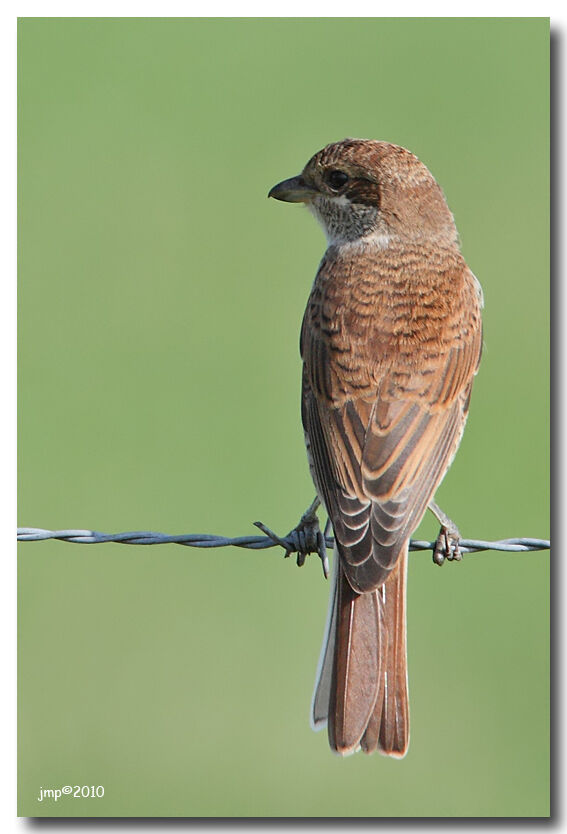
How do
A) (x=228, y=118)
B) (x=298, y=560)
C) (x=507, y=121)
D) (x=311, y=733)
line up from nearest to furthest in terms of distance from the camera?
(x=298, y=560) < (x=311, y=733) < (x=507, y=121) < (x=228, y=118)

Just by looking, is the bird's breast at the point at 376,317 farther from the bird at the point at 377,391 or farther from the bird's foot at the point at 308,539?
the bird's foot at the point at 308,539

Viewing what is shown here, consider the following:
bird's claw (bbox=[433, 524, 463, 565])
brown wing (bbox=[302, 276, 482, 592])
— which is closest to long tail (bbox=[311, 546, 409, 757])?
brown wing (bbox=[302, 276, 482, 592])

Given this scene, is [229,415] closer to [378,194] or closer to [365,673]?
[378,194]

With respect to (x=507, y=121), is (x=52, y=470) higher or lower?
lower

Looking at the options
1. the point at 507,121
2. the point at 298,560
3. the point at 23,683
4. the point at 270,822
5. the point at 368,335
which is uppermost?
the point at 507,121

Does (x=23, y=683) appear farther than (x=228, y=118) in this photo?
No

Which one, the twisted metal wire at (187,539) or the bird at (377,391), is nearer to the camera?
the twisted metal wire at (187,539)

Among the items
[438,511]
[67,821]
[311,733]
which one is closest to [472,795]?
[311,733]

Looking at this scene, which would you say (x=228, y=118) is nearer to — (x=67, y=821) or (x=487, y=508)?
(x=487, y=508)

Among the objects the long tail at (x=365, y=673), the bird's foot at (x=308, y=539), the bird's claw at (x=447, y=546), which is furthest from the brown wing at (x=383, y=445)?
the bird's claw at (x=447, y=546)
